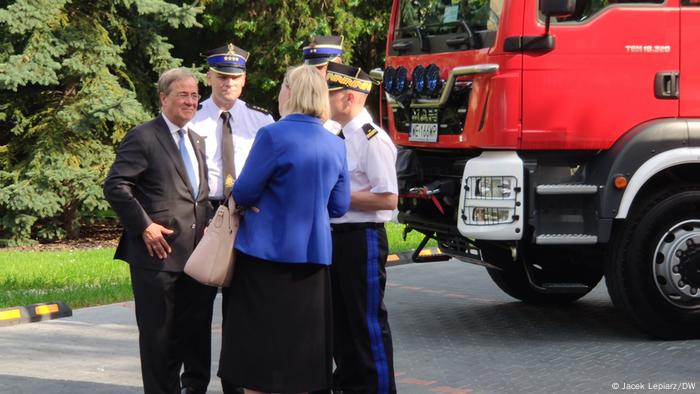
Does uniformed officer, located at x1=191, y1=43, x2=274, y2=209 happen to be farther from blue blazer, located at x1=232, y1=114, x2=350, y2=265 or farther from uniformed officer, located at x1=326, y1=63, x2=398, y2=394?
blue blazer, located at x1=232, y1=114, x2=350, y2=265

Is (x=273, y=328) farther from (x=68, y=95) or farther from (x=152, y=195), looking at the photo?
(x=68, y=95)

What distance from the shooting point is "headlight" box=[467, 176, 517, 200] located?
8.09 metres

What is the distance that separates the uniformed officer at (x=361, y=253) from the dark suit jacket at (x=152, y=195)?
77cm

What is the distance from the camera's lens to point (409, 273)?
480 inches

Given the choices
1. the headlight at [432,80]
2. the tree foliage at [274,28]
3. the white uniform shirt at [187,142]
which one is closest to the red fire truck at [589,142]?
the headlight at [432,80]

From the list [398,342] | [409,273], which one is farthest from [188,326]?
[409,273]

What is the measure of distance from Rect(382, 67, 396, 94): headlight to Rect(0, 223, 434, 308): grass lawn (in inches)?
114

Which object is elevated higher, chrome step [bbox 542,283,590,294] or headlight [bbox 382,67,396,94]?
headlight [bbox 382,67,396,94]

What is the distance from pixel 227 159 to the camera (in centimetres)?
688

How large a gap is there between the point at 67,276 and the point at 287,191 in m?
7.47

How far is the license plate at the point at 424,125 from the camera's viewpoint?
28.9 feet

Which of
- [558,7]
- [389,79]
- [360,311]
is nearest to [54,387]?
[360,311]

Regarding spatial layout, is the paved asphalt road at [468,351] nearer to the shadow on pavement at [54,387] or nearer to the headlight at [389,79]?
the shadow on pavement at [54,387]

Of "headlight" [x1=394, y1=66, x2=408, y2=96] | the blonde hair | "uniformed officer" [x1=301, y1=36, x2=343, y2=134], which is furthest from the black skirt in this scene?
"headlight" [x1=394, y1=66, x2=408, y2=96]
